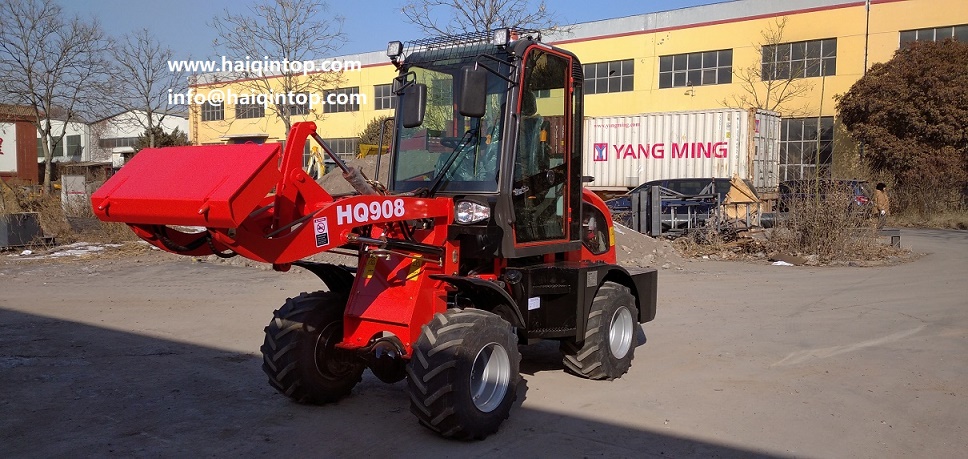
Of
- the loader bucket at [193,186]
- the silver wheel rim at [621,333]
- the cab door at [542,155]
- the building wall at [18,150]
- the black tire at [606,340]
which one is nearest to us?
the loader bucket at [193,186]

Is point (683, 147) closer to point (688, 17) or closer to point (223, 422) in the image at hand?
point (688, 17)

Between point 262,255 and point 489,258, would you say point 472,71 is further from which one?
point 262,255

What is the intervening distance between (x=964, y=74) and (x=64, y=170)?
42754 millimetres

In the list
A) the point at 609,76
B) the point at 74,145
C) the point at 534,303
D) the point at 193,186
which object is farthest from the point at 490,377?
the point at 74,145

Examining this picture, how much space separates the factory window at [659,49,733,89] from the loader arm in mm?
32272

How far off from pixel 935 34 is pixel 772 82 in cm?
607

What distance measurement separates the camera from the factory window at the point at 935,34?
2961 cm

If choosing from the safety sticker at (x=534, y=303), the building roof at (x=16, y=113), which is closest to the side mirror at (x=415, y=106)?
the safety sticker at (x=534, y=303)

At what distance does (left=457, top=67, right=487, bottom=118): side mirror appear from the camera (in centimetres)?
532


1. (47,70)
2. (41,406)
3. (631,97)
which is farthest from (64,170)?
(41,406)

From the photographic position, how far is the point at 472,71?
5.37 meters

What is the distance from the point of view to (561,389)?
6730mm

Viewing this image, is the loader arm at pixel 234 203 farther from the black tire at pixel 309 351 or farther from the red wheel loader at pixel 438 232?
the black tire at pixel 309 351

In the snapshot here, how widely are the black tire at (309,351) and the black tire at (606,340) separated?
1.87 metres
